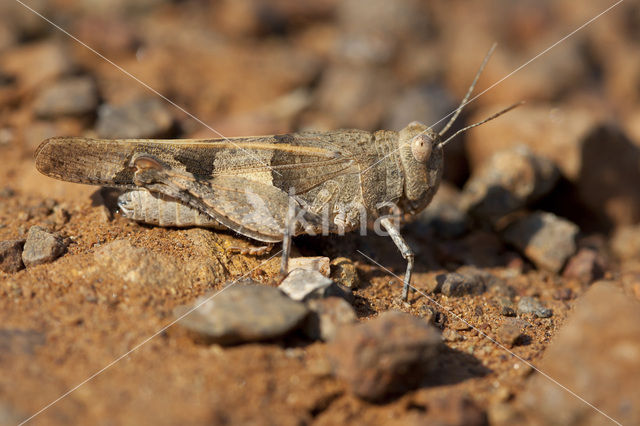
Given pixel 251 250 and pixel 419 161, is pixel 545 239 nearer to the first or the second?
pixel 419 161

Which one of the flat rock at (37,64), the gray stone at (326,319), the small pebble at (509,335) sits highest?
the flat rock at (37,64)

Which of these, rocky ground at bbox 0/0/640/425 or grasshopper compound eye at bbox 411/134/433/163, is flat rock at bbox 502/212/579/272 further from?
grasshopper compound eye at bbox 411/134/433/163

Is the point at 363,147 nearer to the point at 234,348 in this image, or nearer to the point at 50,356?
the point at 234,348

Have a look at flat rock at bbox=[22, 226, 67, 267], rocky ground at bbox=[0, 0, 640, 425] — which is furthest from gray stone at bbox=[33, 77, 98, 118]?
flat rock at bbox=[22, 226, 67, 267]

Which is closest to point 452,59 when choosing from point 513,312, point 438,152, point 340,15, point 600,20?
point 340,15

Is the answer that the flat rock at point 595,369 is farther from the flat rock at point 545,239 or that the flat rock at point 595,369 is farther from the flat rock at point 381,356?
the flat rock at point 545,239

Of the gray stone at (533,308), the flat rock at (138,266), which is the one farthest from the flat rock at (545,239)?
the flat rock at (138,266)

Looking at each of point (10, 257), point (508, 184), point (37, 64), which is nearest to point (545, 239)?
point (508, 184)
